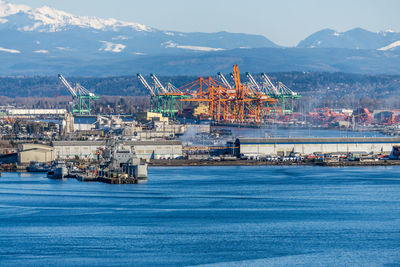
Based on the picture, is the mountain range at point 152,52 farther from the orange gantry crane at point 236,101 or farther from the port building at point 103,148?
the port building at point 103,148

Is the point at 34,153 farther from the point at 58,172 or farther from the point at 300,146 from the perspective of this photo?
the point at 300,146

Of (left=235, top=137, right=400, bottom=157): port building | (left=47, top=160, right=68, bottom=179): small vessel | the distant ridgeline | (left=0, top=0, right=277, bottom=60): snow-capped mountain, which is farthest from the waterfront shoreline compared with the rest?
(left=0, top=0, right=277, bottom=60): snow-capped mountain

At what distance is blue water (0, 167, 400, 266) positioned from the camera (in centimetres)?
1236

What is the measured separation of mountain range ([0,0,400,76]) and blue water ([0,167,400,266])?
10163cm

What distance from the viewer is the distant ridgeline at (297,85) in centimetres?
7431

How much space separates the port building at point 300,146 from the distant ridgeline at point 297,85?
35557 mm

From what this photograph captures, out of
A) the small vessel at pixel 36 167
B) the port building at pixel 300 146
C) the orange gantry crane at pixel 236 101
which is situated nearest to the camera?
the small vessel at pixel 36 167

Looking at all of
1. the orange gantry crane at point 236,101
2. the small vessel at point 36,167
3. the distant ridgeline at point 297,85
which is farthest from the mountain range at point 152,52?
the small vessel at point 36,167

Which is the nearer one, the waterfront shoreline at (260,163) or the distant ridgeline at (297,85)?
the waterfront shoreline at (260,163)

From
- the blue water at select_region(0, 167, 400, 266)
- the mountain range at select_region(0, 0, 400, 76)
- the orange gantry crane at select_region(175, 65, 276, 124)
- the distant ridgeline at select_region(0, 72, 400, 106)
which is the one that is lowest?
the blue water at select_region(0, 167, 400, 266)

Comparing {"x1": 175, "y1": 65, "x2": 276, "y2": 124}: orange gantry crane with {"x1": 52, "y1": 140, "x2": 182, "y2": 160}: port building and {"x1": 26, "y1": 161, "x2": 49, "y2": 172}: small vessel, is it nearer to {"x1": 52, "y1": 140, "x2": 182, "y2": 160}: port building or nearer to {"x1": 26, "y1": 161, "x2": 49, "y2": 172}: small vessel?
{"x1": 52, "y1": 140, "x2": 182, "y2": 160}: port building

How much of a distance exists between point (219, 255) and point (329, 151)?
1722 centimetres

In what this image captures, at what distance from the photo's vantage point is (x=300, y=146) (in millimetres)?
28875

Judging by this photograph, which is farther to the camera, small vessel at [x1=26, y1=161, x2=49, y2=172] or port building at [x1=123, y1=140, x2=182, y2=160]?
port building at [x1=123, y1=140, x2=182, y2=160]
